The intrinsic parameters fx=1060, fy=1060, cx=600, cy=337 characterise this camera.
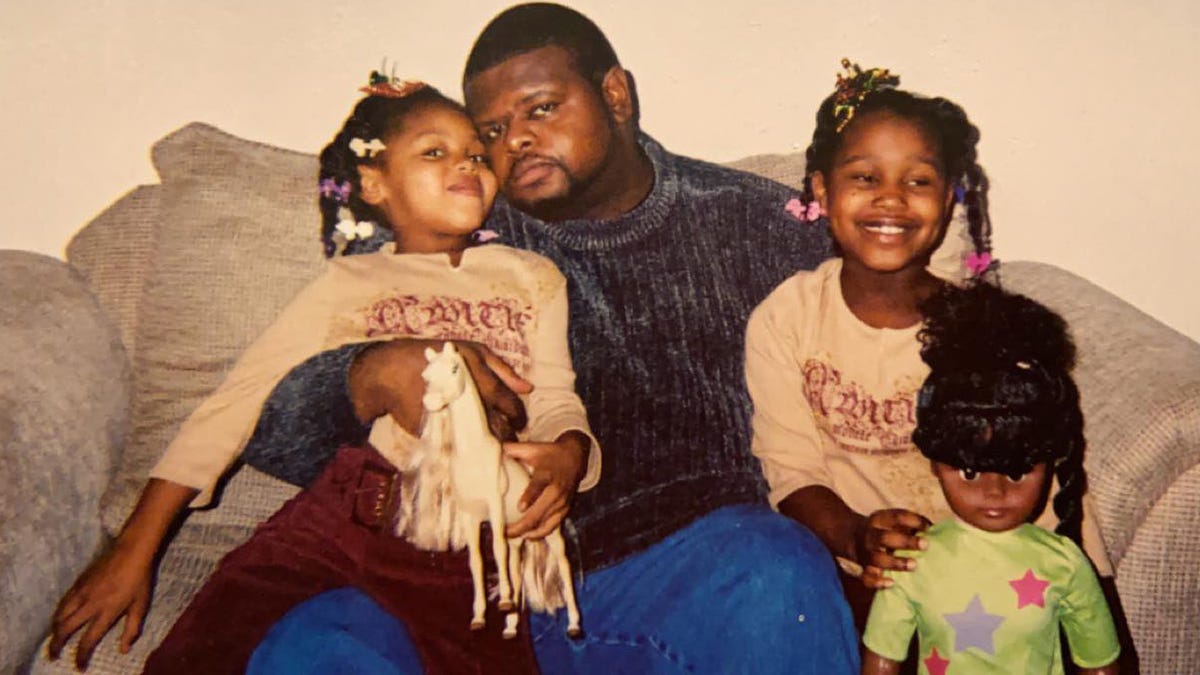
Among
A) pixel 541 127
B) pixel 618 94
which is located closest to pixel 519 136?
pixel 541 127

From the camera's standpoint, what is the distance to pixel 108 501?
1.26 metres

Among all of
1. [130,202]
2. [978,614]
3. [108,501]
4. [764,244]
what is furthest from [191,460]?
[978,614]

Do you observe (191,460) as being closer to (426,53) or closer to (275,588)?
(275,588)

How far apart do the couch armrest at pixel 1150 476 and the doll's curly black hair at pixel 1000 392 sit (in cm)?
3

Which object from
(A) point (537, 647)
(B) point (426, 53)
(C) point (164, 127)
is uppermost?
(B) point (426, 53)

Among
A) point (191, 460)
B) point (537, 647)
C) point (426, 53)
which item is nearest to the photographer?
point (537, 647)

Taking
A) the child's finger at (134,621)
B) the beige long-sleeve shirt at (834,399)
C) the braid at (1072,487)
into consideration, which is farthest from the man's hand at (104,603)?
the braid at (1072,487)

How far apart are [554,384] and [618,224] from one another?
8.5 inches

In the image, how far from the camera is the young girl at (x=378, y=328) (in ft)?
3.88

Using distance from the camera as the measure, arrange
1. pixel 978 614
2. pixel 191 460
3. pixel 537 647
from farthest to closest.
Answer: pixel 191 460
pixel 537 647
pixel 978 614

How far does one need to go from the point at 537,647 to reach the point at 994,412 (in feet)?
1.74

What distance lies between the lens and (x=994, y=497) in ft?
3.48

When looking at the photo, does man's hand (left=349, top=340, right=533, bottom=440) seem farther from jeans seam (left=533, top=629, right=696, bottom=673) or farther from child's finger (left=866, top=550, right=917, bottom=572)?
child's finger (left=866, top=550, right=917, bottom=572)

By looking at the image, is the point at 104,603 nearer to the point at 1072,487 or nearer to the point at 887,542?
the point at 887,542
